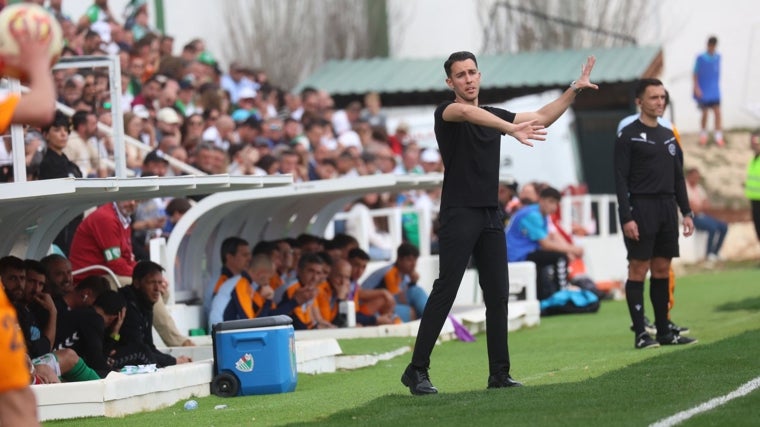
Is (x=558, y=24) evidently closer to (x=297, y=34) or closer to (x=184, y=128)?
(x=297, y=34)

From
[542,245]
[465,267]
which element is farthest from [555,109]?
[542,245]

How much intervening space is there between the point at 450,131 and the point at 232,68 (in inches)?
688

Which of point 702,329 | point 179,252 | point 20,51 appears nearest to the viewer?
point 20,51

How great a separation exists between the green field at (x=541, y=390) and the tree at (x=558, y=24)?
22.9m

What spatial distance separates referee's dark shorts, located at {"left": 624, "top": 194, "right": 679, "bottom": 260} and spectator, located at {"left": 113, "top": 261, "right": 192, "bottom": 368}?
13.2ft

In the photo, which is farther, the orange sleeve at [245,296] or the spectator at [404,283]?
the spectator at [404,283]

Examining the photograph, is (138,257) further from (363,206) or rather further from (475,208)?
(475,208)

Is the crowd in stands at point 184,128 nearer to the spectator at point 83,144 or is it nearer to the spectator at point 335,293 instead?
the spectator at point 83,144

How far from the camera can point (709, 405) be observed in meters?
9.19

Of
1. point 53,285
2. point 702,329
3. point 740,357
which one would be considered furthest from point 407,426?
point 702,329

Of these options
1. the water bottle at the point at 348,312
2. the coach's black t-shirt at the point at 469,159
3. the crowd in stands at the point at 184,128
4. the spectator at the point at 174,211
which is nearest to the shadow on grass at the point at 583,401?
the coach's black t-shirt at the point at 469,159

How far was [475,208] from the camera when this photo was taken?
1053 cm

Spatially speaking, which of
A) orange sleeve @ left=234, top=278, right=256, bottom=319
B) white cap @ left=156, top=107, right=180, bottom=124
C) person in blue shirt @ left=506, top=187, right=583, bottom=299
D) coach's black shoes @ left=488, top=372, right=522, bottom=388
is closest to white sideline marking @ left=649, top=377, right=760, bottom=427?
coach's black shoes @ left=488, top=372, right=522, bottom=388

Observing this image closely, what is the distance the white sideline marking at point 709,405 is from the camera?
851cm
